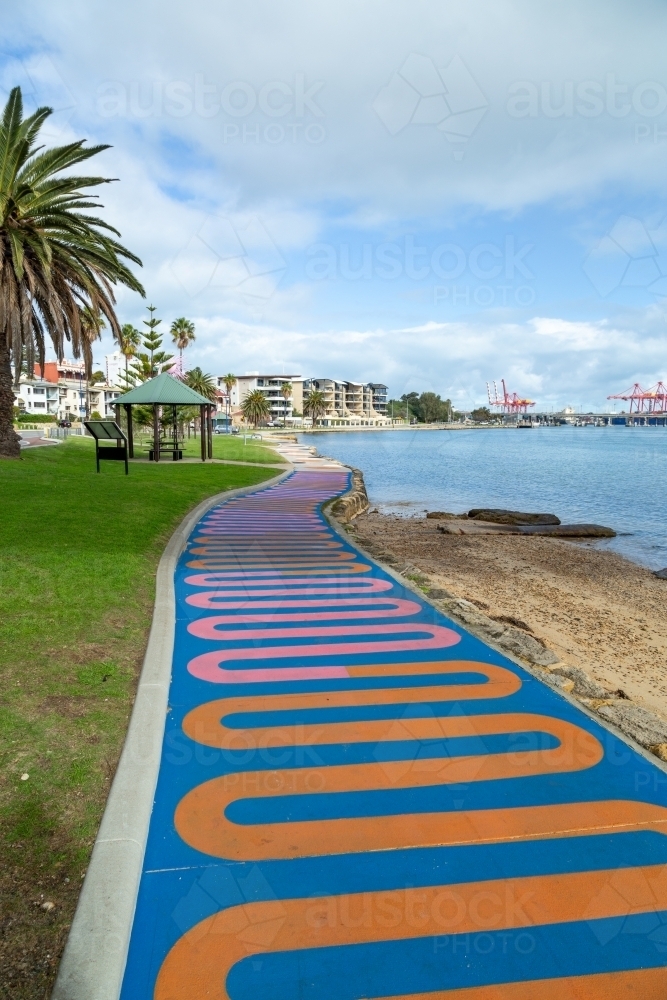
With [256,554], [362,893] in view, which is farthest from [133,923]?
[256,554]

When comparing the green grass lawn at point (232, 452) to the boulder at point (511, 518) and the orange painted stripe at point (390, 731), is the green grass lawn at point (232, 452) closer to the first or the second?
the boulder at point (511, 518)

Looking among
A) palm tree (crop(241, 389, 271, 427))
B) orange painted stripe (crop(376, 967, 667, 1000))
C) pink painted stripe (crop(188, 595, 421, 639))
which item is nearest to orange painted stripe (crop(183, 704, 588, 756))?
orange painted stripe (crop(376, 967, 667, 1000))

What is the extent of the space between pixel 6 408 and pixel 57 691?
18030 mm

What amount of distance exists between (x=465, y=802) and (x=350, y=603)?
4142 mm

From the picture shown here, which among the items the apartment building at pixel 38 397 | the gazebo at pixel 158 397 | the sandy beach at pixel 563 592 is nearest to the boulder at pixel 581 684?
the sandy beach at pixel 563 592

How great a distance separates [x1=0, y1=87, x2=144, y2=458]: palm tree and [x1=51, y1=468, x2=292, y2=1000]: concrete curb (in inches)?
645

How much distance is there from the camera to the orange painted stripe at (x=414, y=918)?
2.59m

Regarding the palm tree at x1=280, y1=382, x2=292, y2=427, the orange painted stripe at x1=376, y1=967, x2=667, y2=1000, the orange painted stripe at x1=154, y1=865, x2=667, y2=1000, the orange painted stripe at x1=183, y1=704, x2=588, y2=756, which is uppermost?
the palm tree at x1=280, y1=382, x2=292, y2=427

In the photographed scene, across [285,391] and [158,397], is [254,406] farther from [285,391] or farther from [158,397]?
[158,397]

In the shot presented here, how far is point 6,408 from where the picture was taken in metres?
20.3

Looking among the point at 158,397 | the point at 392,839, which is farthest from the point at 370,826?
the point at 158,397

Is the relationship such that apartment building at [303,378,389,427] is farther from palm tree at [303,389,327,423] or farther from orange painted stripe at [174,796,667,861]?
orange painted stripe at [174,796,667,861]

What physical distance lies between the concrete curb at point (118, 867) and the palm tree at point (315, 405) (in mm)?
139395

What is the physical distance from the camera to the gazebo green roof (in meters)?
28.1
